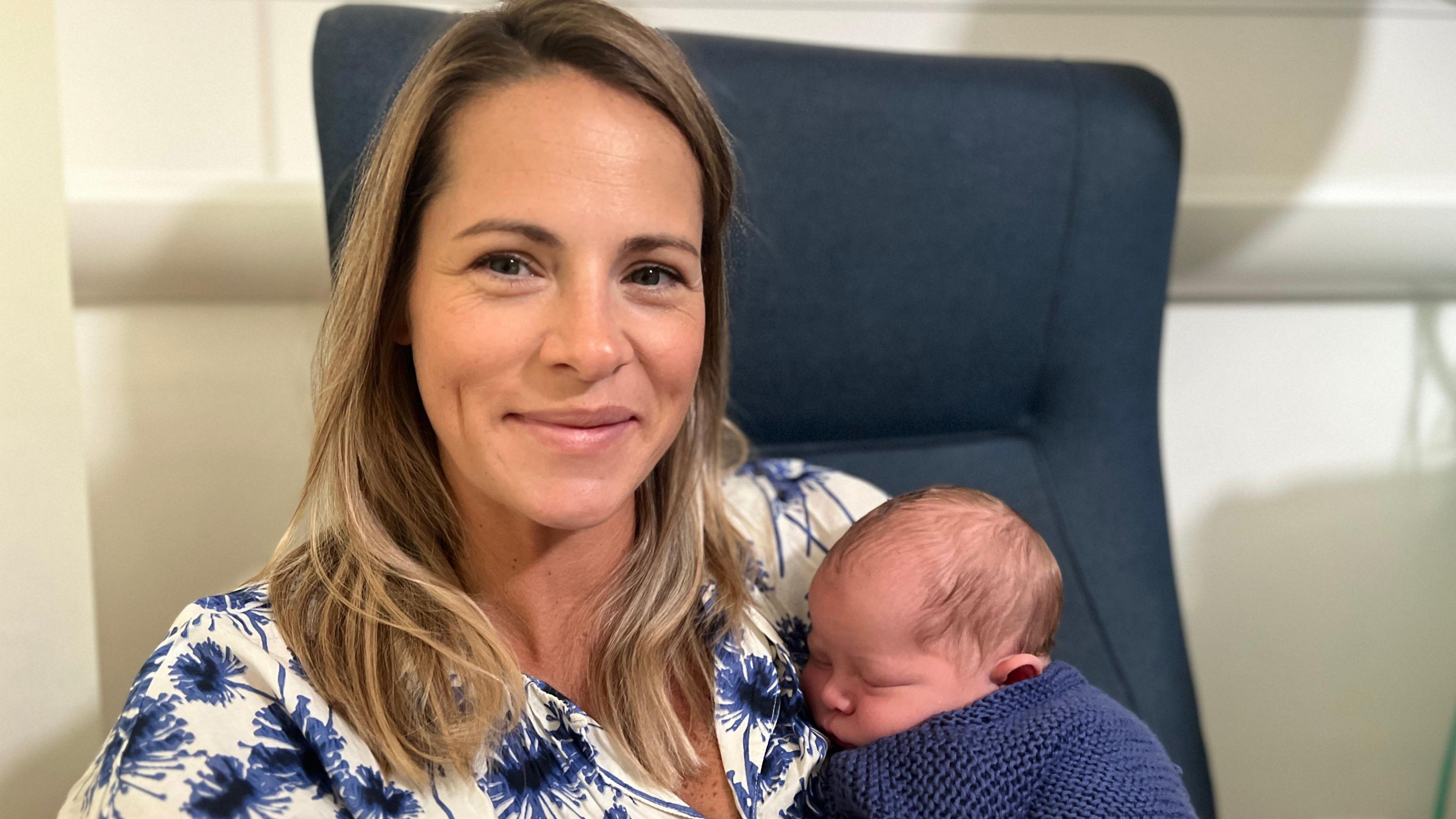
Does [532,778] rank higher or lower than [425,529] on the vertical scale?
lower

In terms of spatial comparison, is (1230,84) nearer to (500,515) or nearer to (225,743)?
(500,515)

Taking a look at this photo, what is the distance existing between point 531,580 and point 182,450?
810 mm

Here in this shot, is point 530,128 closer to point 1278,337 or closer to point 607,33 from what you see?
point 607,33

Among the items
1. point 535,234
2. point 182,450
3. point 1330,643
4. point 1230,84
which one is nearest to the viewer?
point 535,234

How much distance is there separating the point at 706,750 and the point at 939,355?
0.61 m

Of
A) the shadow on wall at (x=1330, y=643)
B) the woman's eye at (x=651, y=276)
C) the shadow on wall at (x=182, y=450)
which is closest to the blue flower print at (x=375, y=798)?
the woman's eye at (x=651, y=276)

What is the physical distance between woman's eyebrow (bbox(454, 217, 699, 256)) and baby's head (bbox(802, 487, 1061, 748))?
14.0 inches

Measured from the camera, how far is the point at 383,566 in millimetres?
975

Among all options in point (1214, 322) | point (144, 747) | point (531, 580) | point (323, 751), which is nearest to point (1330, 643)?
point (1214, 322)

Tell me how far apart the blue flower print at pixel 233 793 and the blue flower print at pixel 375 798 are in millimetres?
50

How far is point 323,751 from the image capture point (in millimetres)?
858

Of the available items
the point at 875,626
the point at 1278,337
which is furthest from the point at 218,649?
the point at 1278,337

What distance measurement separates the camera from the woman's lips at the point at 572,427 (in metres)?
0.92

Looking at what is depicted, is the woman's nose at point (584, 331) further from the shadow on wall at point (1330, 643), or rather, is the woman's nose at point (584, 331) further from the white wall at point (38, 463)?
the shadow on wall at point (1330, 643)
